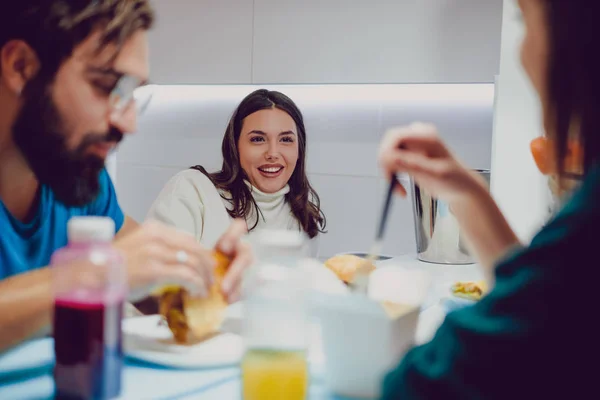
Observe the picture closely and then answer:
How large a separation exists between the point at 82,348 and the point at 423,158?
1.42ft

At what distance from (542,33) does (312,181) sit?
7.13 feet

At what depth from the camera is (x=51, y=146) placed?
0.91 metres

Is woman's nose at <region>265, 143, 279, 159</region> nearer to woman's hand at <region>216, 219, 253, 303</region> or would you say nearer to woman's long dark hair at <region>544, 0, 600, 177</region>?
woman's hand at <region>216, 219, 253, 303</region>

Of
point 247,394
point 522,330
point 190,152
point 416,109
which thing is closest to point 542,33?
point 522,330

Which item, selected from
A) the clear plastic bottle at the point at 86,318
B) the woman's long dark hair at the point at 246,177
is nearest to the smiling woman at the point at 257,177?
the woman's long dark hair at the point at 246,177

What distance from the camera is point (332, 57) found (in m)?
2.31

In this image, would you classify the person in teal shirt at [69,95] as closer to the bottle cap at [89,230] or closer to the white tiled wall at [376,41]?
the bottle cap at [89,230]

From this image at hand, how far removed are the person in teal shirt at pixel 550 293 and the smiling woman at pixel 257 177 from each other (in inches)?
68.2

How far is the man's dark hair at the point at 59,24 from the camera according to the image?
0.83 metres

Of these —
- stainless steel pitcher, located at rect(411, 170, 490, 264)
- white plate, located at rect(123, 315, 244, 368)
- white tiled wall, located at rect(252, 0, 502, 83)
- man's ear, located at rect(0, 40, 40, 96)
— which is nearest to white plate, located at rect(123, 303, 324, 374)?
white plate, located at rect(123, 315, 244, 368)

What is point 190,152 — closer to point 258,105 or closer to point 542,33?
point 258,105

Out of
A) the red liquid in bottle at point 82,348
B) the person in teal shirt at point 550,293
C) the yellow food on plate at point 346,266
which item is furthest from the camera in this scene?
the yellow food on plate at point 346,266

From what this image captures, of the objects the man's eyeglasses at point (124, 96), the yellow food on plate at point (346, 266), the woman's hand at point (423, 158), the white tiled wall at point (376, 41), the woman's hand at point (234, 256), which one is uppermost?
the white tiled wall at point (376, 41)

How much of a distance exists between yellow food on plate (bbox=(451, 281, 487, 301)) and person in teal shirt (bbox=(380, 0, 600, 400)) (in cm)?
71
